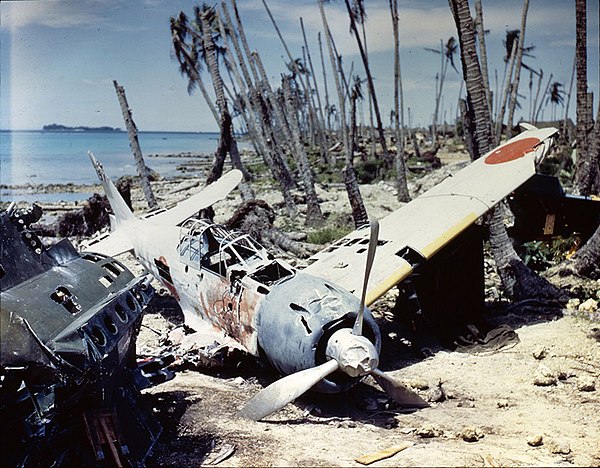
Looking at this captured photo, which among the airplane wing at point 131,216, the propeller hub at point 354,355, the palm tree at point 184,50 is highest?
the palm tree at point 184,50

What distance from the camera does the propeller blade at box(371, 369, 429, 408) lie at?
788 centimetres

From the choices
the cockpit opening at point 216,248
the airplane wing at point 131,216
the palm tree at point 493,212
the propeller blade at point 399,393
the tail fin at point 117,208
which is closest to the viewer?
the propeller blade at point 399,393

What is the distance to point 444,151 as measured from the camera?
65.3 meters

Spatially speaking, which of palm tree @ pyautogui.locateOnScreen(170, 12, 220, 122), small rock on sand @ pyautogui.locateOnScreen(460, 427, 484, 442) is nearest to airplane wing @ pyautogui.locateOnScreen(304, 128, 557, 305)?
small rock on sand @ pyautogui.locateOnScreen(460, 427, 484, 442)

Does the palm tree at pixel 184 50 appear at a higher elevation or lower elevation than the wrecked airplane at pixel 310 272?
higher

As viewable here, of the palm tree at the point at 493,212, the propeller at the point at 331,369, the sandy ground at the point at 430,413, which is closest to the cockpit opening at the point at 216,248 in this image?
the sandy ground at the point at 430,413

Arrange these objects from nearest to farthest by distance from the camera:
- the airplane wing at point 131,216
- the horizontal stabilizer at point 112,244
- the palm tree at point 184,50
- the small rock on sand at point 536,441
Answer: the small rock on sand at point 536,441 < the horizontal stabilizer at point 112,244 < the airplane wing at point 131,216 < the palm tree at point 184,50

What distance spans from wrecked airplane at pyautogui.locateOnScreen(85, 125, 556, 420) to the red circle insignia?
1.0 inches

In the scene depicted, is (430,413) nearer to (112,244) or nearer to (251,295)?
(251,295)

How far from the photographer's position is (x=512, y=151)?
12297 mm

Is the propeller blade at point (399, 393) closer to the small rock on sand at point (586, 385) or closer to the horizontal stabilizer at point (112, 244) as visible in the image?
the small rock on sand at point (586, 385)

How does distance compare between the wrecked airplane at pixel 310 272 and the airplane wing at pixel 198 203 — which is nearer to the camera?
the wrecked airplane at pixel 310 272

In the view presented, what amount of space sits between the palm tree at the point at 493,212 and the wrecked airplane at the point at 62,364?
7.54 m

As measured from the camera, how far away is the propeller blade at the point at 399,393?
7879 millimetres
